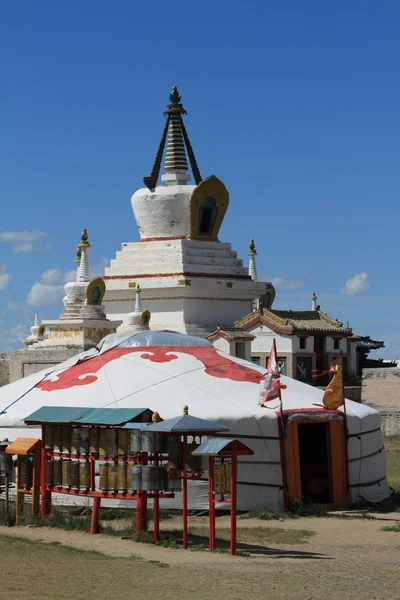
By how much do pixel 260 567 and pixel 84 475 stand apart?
13.2 feet

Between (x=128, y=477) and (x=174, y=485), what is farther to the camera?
(x=128, y=477)

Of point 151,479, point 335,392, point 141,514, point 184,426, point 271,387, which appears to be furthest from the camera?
point 335,392

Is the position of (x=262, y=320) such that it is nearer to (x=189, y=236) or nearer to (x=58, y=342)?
(x=189, y=236)

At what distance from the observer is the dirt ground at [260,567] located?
13195 mm

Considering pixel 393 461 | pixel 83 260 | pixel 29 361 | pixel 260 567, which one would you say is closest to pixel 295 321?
pixel 83 260

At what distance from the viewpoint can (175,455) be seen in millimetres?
16859

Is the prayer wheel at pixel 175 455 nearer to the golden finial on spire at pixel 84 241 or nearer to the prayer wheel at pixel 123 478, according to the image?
the prayer wheel at pixel 123 478

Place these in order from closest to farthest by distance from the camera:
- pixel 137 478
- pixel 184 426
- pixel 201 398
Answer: pixel 184 426, pixel 137 478, pixel 201 398

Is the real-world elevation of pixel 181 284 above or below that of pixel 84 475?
above

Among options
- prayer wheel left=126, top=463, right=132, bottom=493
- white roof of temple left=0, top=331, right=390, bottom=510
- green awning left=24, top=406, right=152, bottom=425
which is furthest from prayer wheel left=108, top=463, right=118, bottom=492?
white roof of temple left=0, top=331, right=390, bottom=510

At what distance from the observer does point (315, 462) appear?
2258cm

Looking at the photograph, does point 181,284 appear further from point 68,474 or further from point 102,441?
point 102,441

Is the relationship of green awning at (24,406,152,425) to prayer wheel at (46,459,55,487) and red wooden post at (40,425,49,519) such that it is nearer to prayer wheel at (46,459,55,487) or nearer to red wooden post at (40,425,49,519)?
red wooden post at (40,425,49,519)

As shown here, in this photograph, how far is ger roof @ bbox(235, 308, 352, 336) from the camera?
44.8 meters
